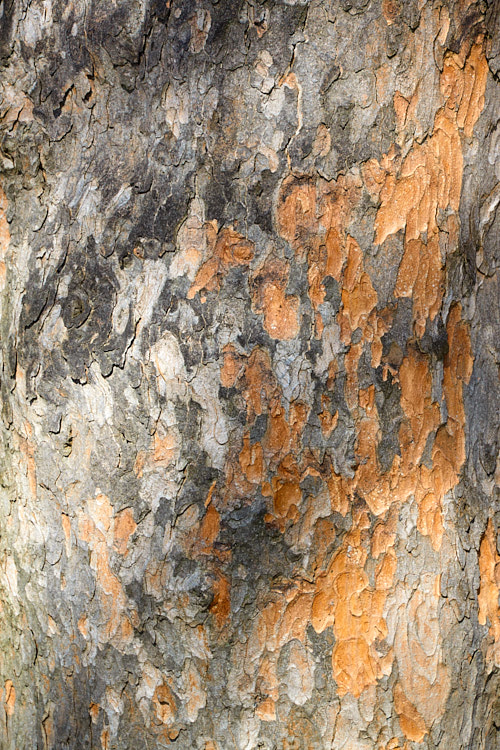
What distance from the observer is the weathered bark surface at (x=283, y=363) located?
3.65 feet

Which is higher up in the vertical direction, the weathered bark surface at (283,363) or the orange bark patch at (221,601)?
the weathered bark surface at (283,363)

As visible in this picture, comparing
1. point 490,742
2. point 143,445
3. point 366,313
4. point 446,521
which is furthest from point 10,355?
point 490,742

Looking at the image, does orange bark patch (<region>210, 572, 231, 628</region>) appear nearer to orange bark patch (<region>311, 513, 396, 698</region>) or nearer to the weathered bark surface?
the weathered bark surface

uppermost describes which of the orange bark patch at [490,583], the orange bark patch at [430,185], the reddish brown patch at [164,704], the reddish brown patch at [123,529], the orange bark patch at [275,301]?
the orange bark patch at [430,185]

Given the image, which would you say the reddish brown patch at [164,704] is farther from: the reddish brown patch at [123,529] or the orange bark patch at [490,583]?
the orange bark patch at [490,583]

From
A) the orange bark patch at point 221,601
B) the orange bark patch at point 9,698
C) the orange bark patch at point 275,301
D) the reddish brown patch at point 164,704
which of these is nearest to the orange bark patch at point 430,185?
the orange bark patch at point 275,301

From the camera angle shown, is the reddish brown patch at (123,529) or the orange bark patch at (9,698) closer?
the reddish brown patch at (123,529)

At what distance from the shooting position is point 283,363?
113 centimetres

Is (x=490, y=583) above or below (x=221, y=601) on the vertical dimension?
above

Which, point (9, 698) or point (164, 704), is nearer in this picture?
point (164, 704)

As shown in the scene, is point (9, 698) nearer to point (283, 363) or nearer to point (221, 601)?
point (221, 601)

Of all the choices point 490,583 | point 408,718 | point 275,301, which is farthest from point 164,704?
point 275,301

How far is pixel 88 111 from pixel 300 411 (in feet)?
2.29

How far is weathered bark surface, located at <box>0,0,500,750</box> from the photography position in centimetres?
111
